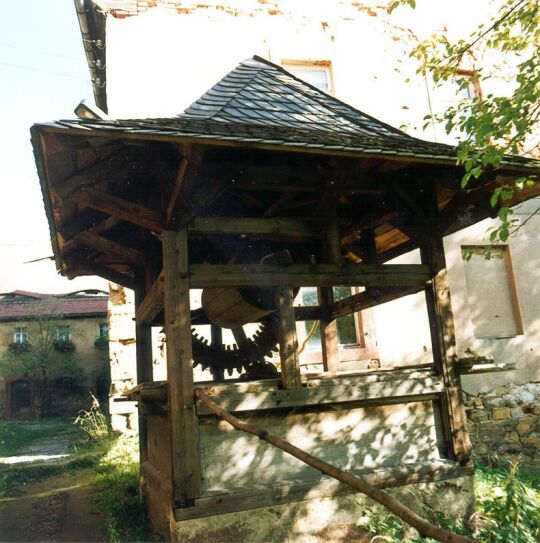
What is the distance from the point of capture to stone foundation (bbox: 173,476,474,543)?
11.3 feet

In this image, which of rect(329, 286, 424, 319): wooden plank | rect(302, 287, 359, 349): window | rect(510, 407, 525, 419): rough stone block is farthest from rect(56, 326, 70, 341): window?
rect(329, 286, 424, 319): wooden plank

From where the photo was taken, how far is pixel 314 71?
966 cm

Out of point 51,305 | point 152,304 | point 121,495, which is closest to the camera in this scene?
point 152,304

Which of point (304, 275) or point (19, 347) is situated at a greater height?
point (19, 347)

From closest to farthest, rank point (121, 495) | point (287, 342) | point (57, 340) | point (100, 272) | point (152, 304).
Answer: point (287, 342), point (152, 304), point (100, 272), point (121, 495), point (57, 340)

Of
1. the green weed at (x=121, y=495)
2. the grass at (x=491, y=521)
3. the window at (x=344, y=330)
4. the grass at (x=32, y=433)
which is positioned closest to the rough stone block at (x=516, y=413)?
the window at (x=344, y=330)

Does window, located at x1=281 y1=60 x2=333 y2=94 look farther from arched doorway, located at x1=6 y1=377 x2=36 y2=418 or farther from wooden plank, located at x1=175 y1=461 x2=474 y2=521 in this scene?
arched doorway, located at x1=6 y1=377 x2=36 y2=418

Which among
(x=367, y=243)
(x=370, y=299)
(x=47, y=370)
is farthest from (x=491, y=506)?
(x=47, y=370)

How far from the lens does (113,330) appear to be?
10.2 m

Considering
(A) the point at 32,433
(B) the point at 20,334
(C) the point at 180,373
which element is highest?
(B) the point at 20,334

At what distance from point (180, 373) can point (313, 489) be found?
1.31m

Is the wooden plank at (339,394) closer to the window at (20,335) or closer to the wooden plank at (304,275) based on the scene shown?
the wooden plank at (304,275)

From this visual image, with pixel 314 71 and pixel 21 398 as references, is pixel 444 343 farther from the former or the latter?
pixel 21 398

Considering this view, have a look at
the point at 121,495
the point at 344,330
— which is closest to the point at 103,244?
the point at 121,495
